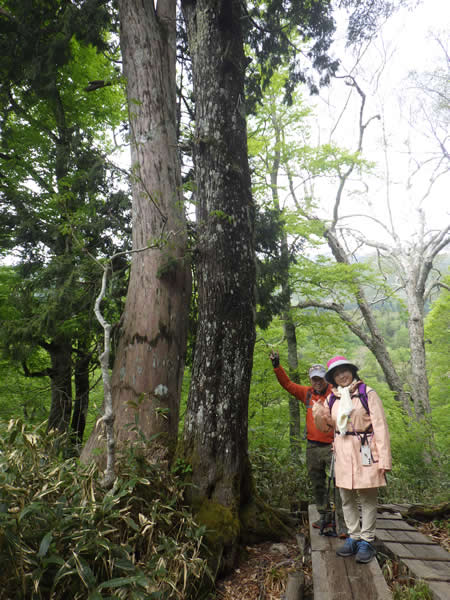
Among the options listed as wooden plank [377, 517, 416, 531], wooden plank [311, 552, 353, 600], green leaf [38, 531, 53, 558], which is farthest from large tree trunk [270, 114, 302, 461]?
green leaf [38, 531, 53, 558]

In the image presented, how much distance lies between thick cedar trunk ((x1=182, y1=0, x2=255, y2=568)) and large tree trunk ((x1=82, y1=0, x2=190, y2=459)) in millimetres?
321

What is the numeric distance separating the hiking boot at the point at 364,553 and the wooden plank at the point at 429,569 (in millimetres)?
337

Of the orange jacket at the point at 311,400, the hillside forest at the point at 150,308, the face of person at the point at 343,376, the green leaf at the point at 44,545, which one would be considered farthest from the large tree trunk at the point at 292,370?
the green leaf at the point at 44,545

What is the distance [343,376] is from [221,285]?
1.46 metres

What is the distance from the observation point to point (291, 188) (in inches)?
520

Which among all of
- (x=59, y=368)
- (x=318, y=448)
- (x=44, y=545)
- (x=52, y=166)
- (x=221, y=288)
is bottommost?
(x=44, y=545)

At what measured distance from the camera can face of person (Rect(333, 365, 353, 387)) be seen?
132 inches

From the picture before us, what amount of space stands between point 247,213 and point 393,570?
143 inches

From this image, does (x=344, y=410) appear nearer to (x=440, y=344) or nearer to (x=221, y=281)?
(x=221, y=281)

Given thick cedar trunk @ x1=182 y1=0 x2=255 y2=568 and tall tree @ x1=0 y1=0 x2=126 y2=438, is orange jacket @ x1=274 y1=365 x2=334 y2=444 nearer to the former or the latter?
thick cedar trunk @ x1=182 y1=0 x2=255 y2=568

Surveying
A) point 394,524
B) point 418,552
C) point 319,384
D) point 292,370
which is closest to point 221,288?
point 319,384

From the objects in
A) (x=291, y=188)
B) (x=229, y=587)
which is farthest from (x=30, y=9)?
(x=291, y=188)

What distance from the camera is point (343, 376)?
336cm

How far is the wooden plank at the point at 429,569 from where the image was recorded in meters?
2.70
